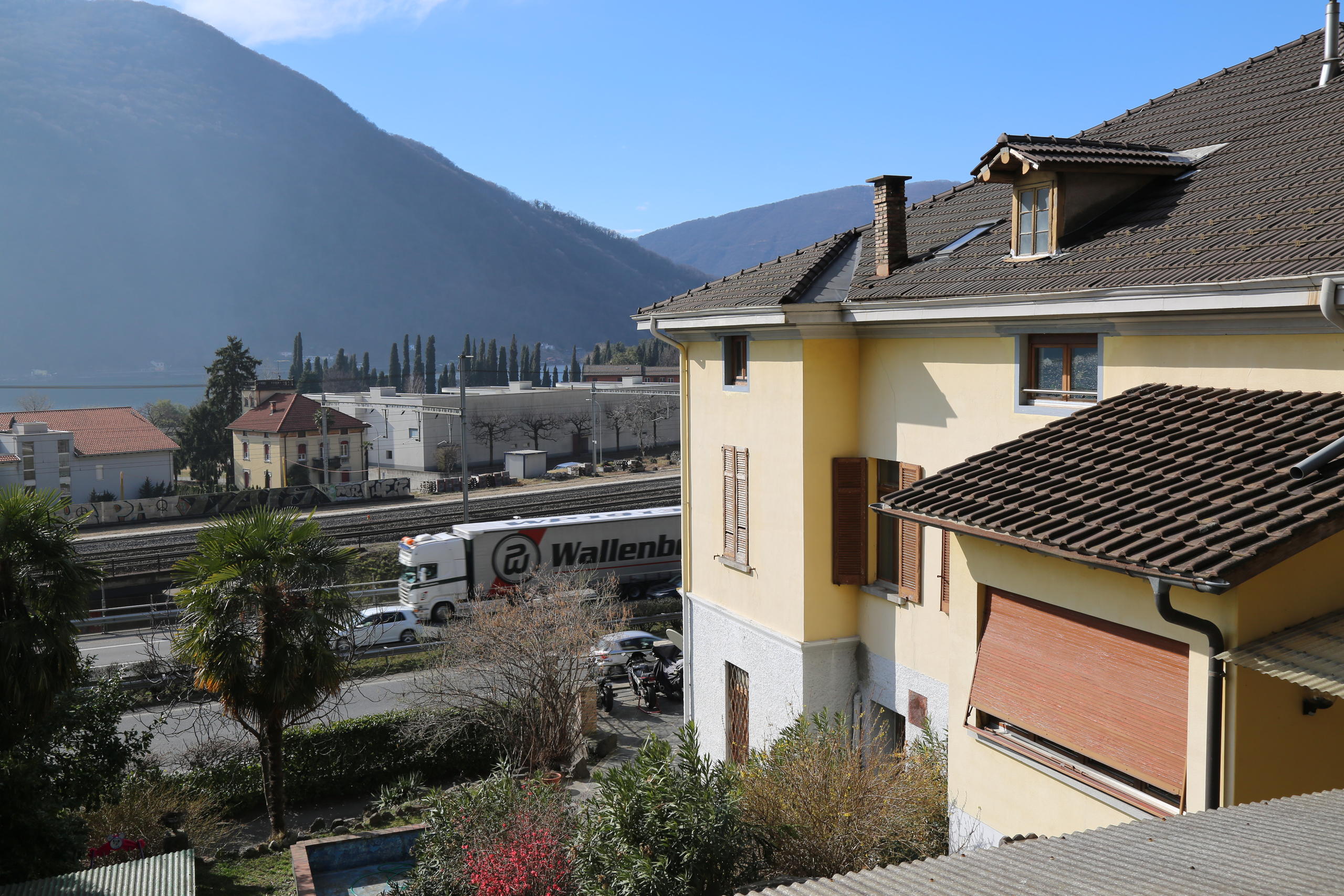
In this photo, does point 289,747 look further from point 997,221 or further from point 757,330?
point 997,221

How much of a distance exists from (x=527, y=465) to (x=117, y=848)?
196 ft

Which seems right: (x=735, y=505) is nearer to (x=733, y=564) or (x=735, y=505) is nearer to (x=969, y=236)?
(x=733, y=564)

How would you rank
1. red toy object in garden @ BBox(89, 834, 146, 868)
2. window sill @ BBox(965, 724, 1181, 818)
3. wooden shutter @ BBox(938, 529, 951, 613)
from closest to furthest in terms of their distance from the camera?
1. window sill @ BBox(965, 724, 1181, 818)
2. wooden shutter @ BBox(938, 529, 951, 613)
3. red toy object in garden @ BBox(89, 834, 146, 868)

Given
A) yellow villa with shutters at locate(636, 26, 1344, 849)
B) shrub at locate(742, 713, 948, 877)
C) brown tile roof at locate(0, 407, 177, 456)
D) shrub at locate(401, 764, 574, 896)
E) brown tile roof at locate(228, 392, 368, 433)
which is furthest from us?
brown tile roof at locate(228, 392, 368, 433)

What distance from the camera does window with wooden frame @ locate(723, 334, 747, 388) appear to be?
16.4 m

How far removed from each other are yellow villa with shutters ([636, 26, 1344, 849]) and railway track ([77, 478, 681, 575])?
3323 cm

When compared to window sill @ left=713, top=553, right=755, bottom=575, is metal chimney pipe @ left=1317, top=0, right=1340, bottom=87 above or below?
above

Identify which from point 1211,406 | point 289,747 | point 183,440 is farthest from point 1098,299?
point 183,440

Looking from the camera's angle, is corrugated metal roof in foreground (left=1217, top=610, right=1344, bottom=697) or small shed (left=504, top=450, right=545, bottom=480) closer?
corrugated metal roof in foreground (left=1217, top=610, right=1344, bottom=697)

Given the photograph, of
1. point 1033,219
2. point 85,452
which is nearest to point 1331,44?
point 1033,219

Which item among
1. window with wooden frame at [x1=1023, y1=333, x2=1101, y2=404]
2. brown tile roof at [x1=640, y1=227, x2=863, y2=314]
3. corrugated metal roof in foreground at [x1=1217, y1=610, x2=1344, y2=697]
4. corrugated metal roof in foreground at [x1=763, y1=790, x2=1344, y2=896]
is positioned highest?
brown tile roof at [x1=640, y1=227, x2=863, y2=314]

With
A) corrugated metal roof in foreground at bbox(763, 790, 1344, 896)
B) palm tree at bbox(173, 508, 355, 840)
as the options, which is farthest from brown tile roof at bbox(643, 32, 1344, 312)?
palm tree at bbox(173, 508, 355, 840)

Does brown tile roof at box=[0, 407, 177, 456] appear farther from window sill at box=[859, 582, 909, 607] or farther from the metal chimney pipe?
the metal chimney pipe

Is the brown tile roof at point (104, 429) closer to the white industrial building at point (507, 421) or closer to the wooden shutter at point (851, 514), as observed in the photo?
the white industrial building at point (507, 421)
